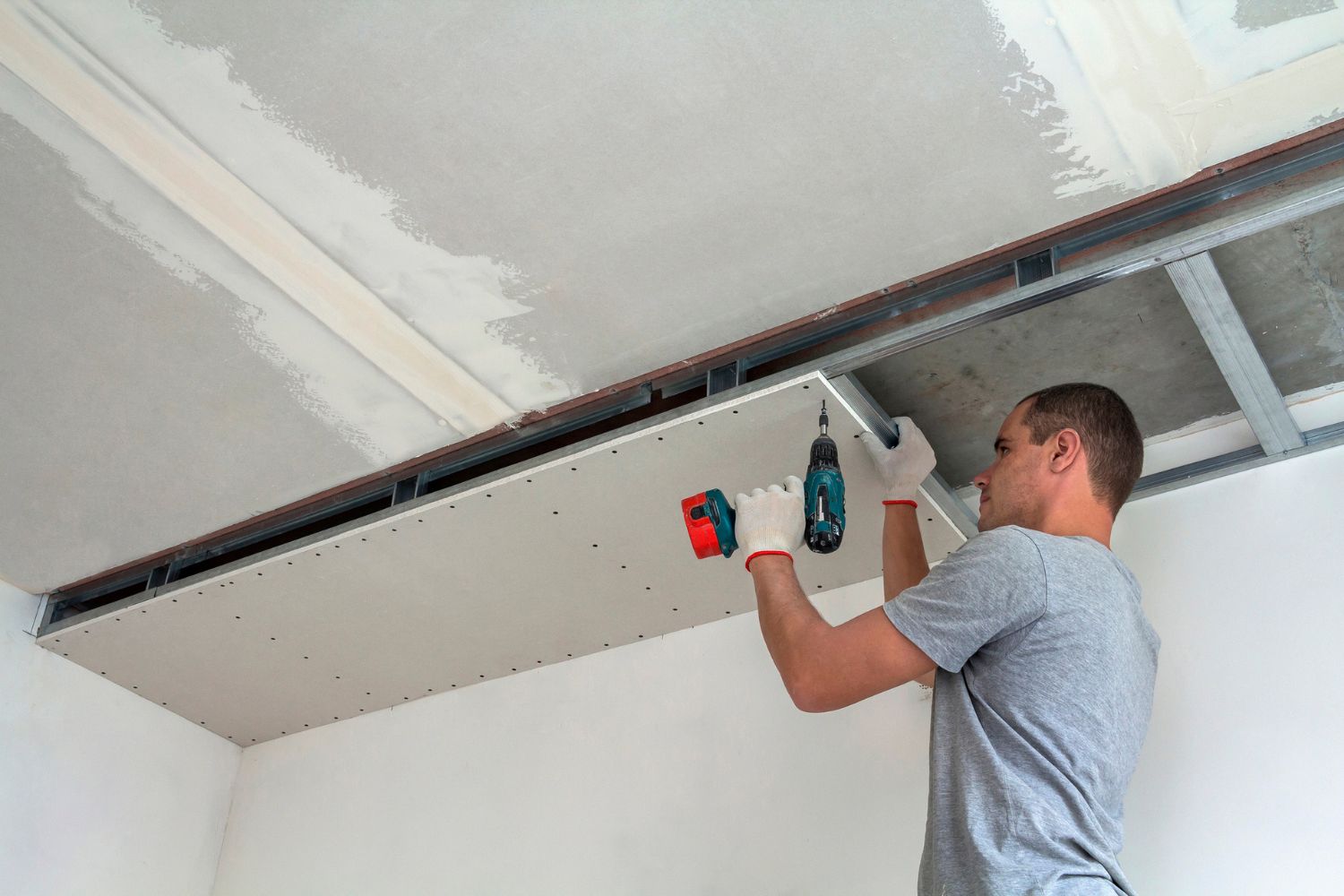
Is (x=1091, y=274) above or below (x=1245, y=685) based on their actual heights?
above

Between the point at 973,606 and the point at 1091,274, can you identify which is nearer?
the point at 973,606

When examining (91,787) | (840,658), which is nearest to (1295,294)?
(840,658)

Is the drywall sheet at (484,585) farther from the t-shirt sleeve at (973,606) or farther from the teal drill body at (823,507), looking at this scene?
the t-shirt sleeve at (973,606)

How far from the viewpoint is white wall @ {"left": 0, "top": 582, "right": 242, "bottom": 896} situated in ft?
9.37

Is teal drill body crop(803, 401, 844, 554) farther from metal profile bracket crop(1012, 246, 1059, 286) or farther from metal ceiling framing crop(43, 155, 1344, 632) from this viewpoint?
metal profile bracket crop(1012, 246, 1059, 286)

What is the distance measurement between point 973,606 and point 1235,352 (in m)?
0.83

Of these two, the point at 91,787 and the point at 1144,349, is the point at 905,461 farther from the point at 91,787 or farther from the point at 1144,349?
the point at 91,787

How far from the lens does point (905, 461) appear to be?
2.20 metres

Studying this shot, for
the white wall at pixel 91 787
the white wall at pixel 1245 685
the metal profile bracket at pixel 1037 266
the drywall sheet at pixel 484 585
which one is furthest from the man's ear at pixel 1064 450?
the white wall at pixel 91 787

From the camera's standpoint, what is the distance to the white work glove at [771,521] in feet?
6.02

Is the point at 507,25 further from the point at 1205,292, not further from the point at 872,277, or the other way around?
the point at 1205,292

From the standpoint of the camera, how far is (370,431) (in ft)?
7.84

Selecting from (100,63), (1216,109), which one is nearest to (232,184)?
(100,63)

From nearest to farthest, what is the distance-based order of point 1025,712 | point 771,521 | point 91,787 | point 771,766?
point 1025,712
point 771,521
point 771,766
point 91,787
